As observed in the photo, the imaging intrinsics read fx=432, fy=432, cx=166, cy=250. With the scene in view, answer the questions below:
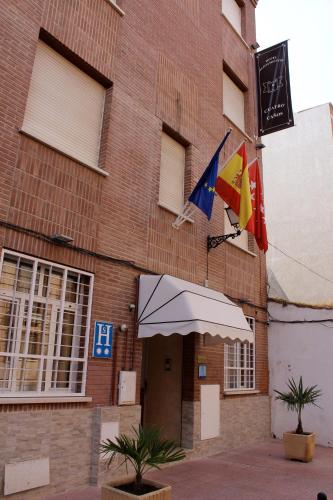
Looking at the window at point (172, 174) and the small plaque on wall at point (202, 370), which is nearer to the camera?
the small plaque on wall at point (202, 370)

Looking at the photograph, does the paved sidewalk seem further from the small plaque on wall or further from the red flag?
the red flag

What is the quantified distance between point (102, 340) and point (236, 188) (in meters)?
4.58

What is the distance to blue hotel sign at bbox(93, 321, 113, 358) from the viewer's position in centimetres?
724

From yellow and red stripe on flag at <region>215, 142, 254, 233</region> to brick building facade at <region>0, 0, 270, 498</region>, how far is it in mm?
1158

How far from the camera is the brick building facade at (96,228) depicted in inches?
250

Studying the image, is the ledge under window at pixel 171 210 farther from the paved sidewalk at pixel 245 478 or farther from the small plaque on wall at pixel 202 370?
the paved sidewalk at pixel 245 478

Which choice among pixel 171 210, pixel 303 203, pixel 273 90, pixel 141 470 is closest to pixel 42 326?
pixel 141 470

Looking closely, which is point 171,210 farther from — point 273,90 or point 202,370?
point 273,90

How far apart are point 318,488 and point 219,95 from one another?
10.2 meters

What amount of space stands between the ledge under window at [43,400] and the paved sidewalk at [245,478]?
4.21 feet

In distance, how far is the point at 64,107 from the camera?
777 cm

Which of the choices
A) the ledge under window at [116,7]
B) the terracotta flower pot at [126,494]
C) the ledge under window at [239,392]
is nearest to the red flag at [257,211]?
the ledge under window at [239,392]

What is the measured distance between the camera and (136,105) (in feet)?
30.3

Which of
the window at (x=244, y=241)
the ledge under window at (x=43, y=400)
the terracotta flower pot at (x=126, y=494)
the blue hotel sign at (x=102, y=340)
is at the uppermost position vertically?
the window at (x=244, y=241)
